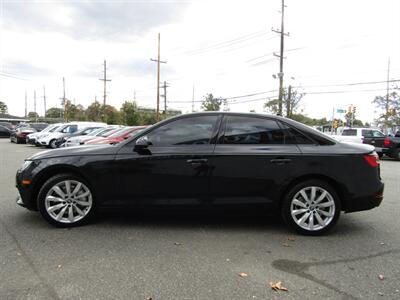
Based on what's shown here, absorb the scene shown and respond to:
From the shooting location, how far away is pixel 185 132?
4.88 meters

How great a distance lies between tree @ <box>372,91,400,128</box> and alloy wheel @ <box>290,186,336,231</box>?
116 ft

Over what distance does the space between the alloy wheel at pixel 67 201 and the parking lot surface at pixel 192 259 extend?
0.19m

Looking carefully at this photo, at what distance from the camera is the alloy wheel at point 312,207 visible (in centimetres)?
473

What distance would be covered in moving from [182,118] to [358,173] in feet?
8.09

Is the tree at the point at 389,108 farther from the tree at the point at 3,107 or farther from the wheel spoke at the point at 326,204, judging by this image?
the tree at the point at 3,107

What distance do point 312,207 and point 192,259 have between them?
1853mm

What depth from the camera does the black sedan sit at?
185 inches

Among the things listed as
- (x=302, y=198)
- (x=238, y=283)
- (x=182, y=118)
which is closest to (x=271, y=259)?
(x=238, y=283)

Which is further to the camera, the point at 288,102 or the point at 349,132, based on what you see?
the point at 288,102

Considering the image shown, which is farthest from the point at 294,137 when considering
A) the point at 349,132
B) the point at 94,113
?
the point at 94,113

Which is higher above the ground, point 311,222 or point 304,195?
point 304,195

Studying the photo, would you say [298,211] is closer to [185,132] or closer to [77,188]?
[185,132]

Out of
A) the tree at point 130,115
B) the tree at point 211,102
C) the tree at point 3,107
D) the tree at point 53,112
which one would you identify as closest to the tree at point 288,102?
the tree at point 211,102

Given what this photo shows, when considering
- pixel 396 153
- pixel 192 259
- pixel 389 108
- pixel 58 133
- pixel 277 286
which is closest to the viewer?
pixel 277 286
